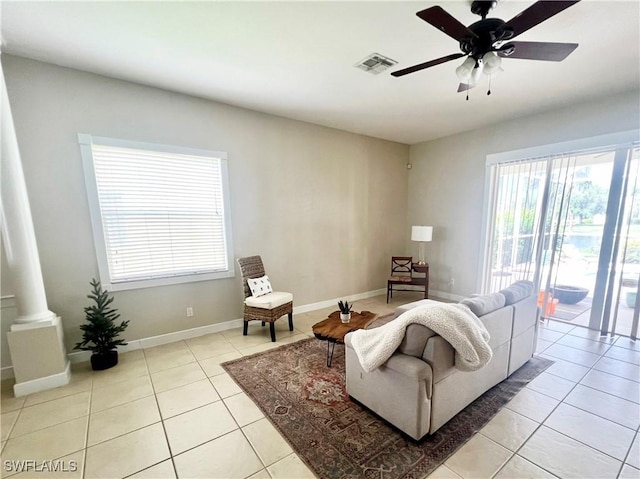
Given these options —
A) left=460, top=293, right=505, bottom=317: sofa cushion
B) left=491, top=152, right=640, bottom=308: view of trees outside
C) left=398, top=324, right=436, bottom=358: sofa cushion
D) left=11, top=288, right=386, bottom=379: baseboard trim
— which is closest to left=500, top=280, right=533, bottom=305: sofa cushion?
left=460, top=293, right=505, bottom=317: sofa cushion

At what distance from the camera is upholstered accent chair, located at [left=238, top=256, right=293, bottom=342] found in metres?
3.16

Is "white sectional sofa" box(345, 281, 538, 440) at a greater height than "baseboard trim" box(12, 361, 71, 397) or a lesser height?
greater

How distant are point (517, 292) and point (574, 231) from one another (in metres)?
1.96

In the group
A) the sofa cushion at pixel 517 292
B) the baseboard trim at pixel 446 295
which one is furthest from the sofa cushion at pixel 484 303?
the baseboard trim at pixel 446 295

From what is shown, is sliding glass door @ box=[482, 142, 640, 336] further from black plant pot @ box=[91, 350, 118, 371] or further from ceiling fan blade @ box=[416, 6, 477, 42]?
black plant pot @ box=[91, 350, 118, 371]

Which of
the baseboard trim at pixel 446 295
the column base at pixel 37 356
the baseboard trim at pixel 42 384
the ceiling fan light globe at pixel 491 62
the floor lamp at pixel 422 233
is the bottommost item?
the baseboard trim at pixel 446 295

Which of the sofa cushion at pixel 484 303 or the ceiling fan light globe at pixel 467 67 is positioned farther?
the sofa cushion at pixel 484 303

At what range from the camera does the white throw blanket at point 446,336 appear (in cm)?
160

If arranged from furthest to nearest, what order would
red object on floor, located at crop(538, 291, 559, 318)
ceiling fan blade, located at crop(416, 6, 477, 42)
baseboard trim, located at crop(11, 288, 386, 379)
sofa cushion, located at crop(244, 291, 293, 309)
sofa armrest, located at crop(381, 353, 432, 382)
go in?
red object on floor, located at crop(538, 291, 559, 318) < sofa cushion, located at crop(244, 291, 293, 309) < baseboard trim, located at crop(11, 288, 386, 379) < sofa armrest, located at crop(381, 353, 432, 382) < ceiling fan blade, located at crop(416, 6, 477, 42)

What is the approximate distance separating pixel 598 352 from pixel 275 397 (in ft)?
11.4

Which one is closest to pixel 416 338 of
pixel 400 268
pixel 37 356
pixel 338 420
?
pixel 338 420

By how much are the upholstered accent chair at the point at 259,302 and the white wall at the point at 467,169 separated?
317 cm

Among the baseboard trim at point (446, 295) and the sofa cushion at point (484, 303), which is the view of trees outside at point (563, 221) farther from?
the sofa cushion at point (484, 303)

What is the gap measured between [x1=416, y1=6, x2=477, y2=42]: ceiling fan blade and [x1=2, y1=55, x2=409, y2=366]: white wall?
102 inches
